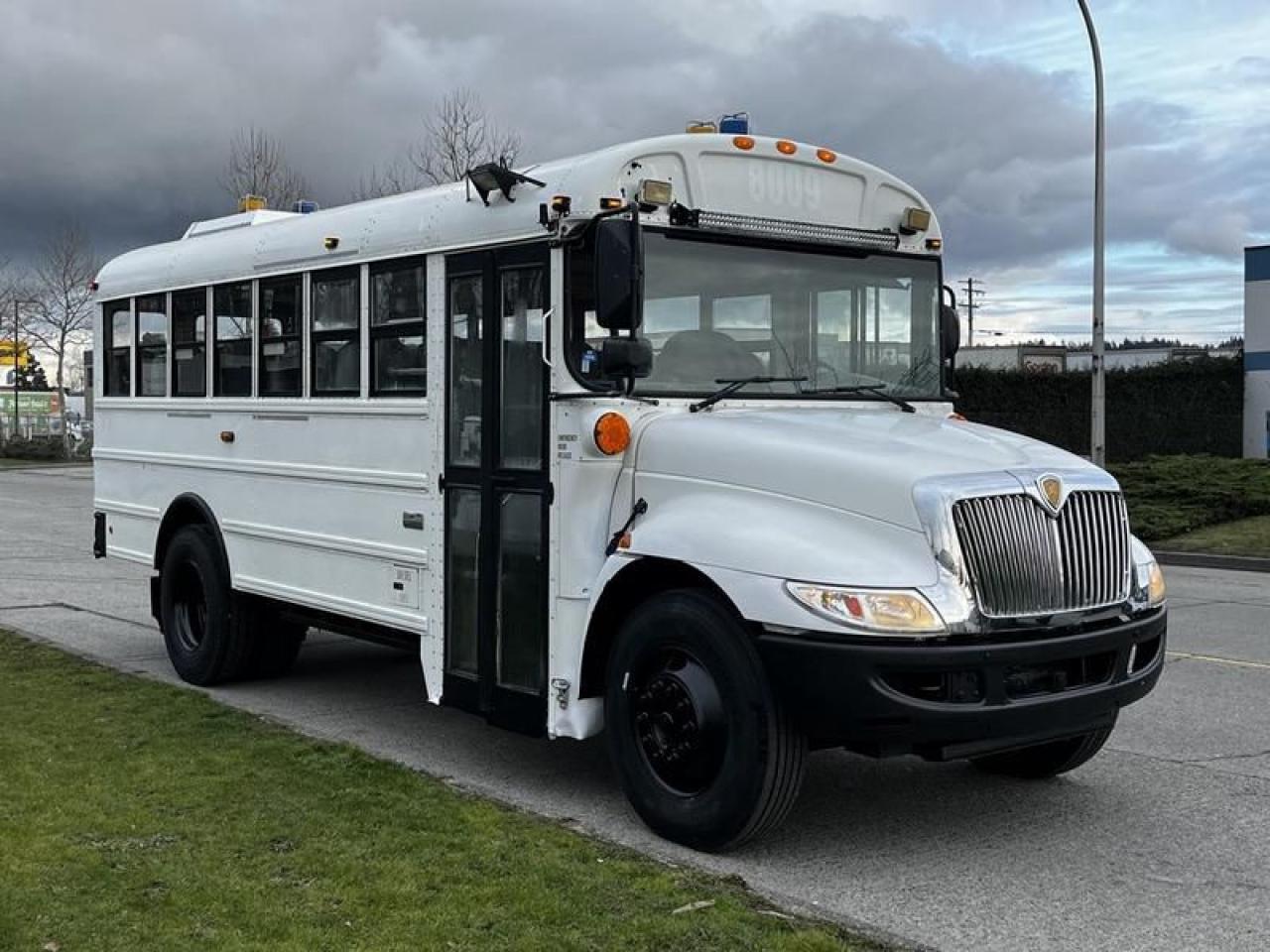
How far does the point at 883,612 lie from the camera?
15.0 feet

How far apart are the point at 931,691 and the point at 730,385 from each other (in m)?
1.63

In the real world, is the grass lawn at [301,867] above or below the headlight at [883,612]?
below

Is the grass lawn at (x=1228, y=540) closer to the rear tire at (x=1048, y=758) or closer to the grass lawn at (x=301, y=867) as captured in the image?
the rear tire at (x=1048, y=758)

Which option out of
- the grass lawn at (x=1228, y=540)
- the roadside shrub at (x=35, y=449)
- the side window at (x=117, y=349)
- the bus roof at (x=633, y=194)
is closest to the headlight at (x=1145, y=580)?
the bus roof at (x=633, y=194)

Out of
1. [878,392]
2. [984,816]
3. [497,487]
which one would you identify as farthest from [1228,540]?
[497,487]

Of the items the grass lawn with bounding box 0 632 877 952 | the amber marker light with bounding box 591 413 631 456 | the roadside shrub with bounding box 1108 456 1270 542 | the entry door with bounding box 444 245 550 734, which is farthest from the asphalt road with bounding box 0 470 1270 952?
the roadside shrub with bounding box 1108 456 1270 542

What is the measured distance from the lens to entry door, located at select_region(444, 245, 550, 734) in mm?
5840

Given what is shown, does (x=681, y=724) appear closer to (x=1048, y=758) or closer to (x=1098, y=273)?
(x=1048, y=758)

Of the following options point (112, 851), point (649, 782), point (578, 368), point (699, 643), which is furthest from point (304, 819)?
point (578, 368)

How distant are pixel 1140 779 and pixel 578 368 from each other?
314 cm

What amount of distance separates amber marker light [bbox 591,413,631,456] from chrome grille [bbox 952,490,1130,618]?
4.59 ft

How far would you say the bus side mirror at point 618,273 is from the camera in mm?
5203

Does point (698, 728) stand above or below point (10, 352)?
below

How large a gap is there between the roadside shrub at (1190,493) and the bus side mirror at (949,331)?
12257 mm
